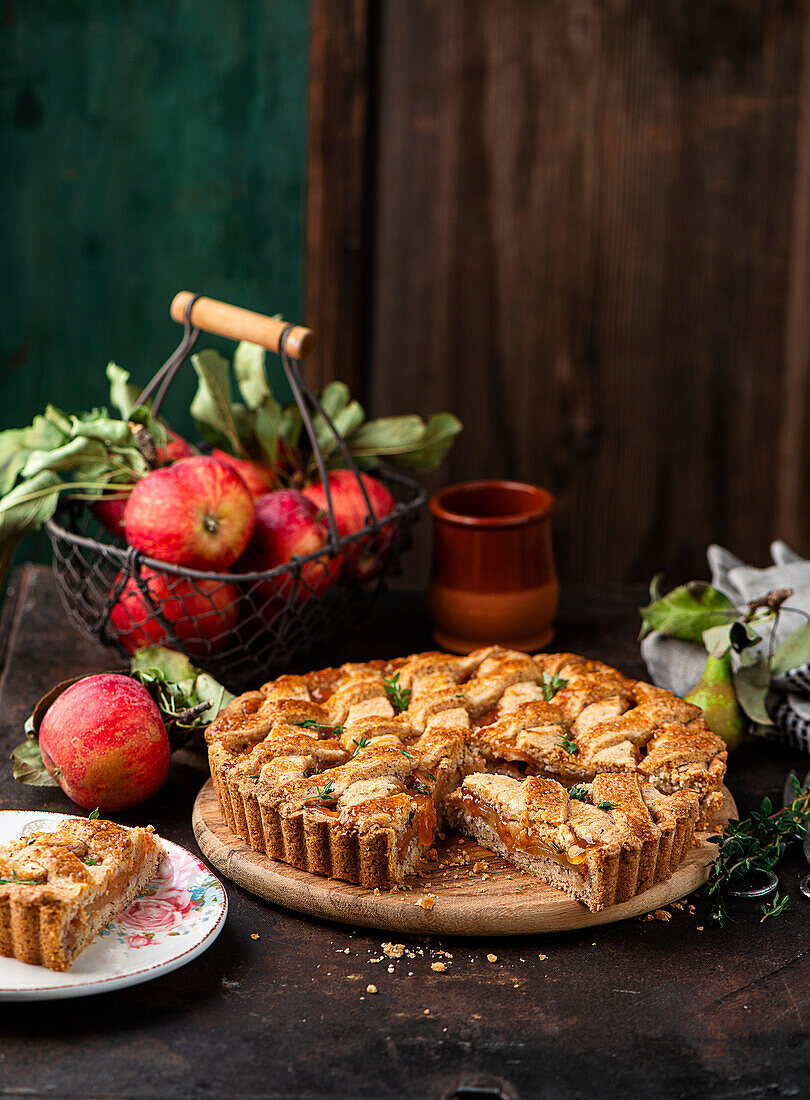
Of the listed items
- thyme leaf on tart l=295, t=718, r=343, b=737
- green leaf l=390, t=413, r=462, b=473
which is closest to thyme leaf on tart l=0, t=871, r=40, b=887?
thyme leaf on tart l=295, t=718, r=343, b=737

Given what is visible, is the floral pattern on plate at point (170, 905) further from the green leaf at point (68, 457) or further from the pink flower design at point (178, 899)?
the green leaf at point (68, 457)

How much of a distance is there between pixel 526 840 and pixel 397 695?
15.2 inches

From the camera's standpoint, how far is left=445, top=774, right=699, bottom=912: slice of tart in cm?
136

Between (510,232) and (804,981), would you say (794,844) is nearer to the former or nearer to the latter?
(804,981)

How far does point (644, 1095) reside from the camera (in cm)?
113

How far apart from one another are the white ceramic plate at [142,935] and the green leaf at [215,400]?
913 mm

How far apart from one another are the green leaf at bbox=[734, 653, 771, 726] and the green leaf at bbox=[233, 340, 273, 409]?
3.43ft

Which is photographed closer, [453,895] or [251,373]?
[453,895]

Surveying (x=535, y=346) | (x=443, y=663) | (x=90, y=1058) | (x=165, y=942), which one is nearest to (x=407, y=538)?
(x=443, y=663)

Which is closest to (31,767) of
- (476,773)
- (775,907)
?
(476,773)

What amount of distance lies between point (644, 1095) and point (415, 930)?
1.12 ft

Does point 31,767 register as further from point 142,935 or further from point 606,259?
point 606,259

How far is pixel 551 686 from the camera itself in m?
1.75

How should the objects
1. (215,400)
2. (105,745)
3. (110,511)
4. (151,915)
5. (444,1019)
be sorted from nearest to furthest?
(444,1019), (151,915), (105,745), (110,511), (215,400)
